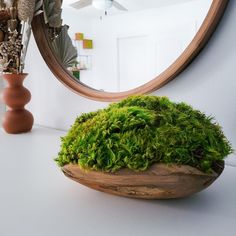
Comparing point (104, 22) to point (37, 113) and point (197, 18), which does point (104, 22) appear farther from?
point (37, 113)

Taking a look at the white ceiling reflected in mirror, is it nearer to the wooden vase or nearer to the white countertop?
the wooden vase

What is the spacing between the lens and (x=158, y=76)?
0.72 meters

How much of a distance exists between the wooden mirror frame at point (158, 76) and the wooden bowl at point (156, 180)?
13.3 inches

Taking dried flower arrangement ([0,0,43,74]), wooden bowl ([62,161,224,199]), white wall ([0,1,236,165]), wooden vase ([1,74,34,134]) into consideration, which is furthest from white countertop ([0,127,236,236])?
dried flower arrangement ([0,0,43,74])

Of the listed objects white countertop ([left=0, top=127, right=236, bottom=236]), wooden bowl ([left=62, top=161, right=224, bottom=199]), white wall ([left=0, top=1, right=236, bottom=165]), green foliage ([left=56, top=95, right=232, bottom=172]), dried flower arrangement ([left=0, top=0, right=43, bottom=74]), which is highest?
dried flower arrangement ([left=0, top=0, right=43, bottom=74])

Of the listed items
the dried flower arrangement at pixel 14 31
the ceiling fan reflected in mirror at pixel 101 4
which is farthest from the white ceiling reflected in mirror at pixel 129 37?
the dried flower arrangement at pixel 14 31

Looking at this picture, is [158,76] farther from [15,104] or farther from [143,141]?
[15,104]

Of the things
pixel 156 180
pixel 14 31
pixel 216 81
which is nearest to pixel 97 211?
pixel 156 180

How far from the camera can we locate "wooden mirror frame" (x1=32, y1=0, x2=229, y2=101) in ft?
2.01

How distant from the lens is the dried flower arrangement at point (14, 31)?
0.97m

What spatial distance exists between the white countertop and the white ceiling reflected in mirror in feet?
1.13

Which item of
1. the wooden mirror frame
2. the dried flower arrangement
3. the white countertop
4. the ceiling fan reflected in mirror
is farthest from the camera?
the dried flower arrangement

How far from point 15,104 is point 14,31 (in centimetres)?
27

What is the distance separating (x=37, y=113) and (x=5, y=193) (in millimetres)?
788
